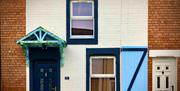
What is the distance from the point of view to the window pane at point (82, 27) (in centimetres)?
1480

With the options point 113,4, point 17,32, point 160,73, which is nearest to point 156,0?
point 113,4

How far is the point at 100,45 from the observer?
1455cm

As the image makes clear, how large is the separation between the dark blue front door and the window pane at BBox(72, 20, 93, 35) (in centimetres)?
135

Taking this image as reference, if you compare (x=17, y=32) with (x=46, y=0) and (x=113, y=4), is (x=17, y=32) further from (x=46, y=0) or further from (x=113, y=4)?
(x=113, y=4)

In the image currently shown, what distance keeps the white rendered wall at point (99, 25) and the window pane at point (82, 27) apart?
14.3 inches

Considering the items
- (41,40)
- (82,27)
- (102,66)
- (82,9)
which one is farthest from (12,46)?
(102,66)

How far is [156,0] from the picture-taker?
14.5m

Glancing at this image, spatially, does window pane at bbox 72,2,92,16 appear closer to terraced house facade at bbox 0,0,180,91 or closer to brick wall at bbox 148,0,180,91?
terraced house facade at bbox 0,0,180,91

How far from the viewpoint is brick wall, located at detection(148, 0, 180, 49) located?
14.5 meters

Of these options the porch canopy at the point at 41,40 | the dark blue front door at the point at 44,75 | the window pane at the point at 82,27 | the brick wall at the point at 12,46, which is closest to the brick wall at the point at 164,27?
the window pane at the point at 82,27

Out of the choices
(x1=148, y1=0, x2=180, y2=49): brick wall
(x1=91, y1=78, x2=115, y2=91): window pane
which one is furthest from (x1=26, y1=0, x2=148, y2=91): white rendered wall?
(x1=91, y1=78, x2=115, y2=91): window pane

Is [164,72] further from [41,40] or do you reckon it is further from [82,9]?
[41,40]

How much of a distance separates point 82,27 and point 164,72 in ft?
10.3

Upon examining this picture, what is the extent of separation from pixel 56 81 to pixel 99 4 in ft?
9.71
